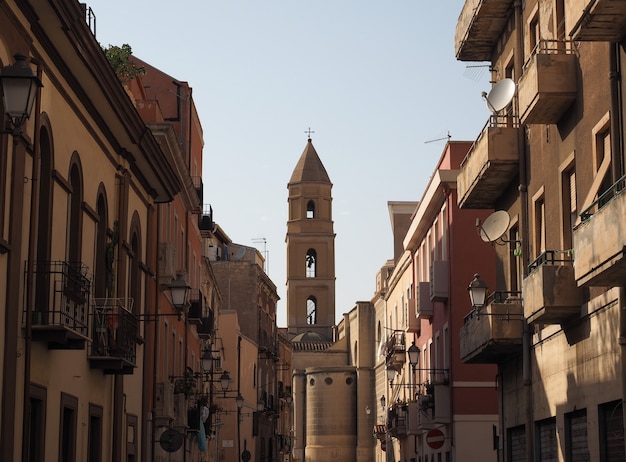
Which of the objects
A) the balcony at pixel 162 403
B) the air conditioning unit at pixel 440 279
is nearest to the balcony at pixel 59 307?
the balcony at pixel 162 403

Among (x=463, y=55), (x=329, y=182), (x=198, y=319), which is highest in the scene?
(x=329, y=182)

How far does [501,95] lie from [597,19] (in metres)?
6.55

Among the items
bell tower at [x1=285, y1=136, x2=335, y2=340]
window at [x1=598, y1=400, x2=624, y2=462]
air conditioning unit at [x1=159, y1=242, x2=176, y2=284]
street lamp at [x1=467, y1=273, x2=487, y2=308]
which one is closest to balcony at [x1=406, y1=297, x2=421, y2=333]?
air conditioning unit at [x1=159, y1=242, x2=176, y2=284]

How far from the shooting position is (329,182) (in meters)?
123

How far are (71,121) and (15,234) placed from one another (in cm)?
414

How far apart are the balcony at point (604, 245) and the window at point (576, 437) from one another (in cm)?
394

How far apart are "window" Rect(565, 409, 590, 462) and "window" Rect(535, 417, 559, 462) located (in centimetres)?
82

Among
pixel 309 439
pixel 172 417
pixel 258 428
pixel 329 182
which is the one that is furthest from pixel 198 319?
pixel 329 182

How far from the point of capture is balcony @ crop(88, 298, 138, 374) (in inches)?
793

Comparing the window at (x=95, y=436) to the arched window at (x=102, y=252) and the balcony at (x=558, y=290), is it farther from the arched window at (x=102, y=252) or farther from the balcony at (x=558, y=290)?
the balcony at (x=558, y=290)

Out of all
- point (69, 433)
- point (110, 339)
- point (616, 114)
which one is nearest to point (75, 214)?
point (110, 339)

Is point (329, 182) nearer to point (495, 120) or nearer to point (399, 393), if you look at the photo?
point (399, 393)

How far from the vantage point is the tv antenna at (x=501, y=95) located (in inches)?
792

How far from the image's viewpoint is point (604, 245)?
1322 centimetres
